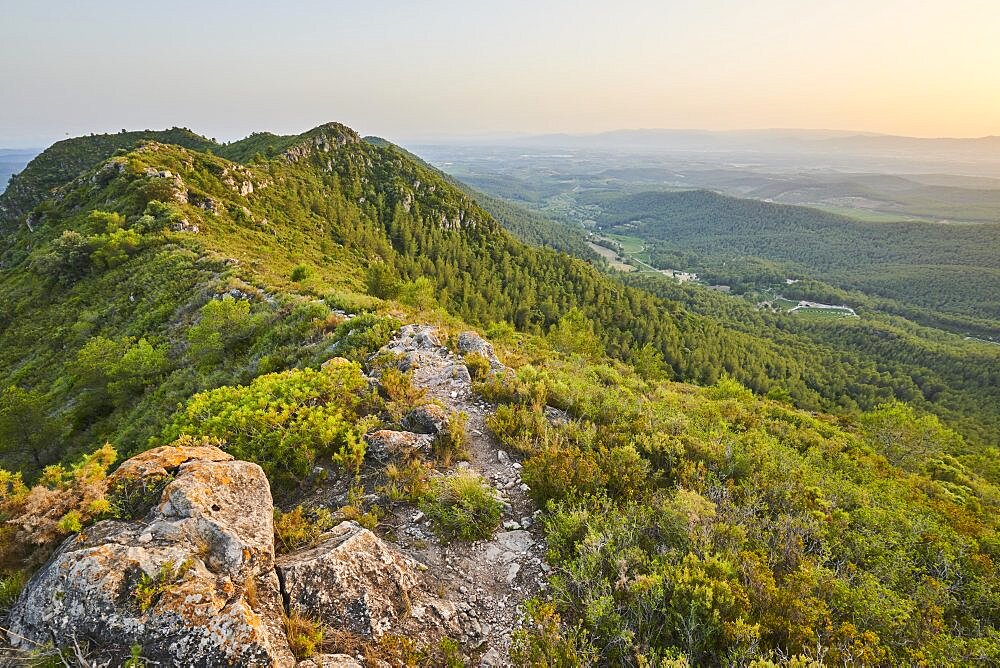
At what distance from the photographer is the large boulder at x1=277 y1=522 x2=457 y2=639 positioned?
18.5 ft

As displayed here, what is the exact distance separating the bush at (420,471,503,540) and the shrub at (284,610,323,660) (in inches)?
108

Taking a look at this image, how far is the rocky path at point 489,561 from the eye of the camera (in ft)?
20.3

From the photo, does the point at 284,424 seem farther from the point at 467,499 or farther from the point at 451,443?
the point at 467,499

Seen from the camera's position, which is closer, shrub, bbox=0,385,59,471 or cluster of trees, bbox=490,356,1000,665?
cluster of trees, bbox=490,356,1000,665

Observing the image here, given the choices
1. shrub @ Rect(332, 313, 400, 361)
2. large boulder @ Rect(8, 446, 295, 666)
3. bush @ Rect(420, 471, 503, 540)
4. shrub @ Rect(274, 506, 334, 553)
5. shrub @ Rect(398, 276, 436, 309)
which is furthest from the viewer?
shrub @ Rect(398, 276, 436, 309)

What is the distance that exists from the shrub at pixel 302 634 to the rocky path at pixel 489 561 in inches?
74.6

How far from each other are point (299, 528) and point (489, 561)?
10.7 feet

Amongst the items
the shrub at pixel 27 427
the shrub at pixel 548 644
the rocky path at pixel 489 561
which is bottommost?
the shrub at pixel 27 427

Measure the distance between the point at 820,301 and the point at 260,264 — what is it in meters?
232

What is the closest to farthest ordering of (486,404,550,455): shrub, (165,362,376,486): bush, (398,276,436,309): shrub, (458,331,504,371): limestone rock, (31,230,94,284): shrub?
(165,362,376,486): bush, (486,404,550,455): shrub, (458,331,504,371): limestone rock, (31,230,94,284): shrub, (398,276,436,309): shrub

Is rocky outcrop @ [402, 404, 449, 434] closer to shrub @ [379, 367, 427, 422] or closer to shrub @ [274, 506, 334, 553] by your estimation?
shrub @ [379, 367, 427, 422]

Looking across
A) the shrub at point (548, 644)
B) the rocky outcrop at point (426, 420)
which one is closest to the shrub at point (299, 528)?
the rocky outcrop at point (426, 420)

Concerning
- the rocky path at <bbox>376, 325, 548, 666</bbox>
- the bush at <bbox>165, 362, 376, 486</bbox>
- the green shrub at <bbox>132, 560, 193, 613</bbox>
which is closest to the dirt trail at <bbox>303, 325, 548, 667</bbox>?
the rocky path at <bbox>376, 325, 548, 666</bbox>

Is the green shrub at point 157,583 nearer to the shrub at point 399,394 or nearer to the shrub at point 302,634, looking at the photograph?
the shrub at point 302,634
